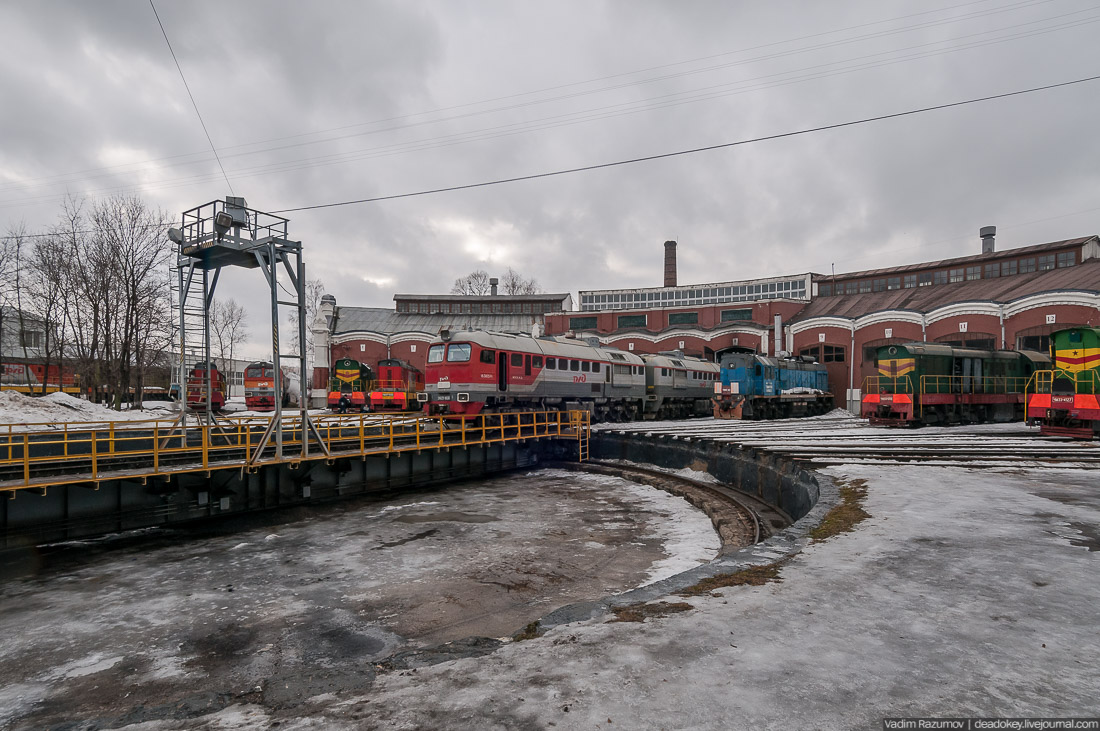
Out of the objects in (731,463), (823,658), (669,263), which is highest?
(669,263)

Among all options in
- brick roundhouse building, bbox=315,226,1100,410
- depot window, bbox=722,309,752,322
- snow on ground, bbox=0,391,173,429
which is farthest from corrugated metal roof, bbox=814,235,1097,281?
→ snow on ground, bbox=0,391,173,429

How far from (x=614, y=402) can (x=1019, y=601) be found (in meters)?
23.1

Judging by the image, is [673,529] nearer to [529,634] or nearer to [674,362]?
[529,634]

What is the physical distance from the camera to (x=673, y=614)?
468 centimetres

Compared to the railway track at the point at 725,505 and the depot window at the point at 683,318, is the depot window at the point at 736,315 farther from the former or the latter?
the railway track at the point at 725,505

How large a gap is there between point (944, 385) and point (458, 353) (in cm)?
2130

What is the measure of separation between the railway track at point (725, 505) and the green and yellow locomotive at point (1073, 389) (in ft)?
39.1

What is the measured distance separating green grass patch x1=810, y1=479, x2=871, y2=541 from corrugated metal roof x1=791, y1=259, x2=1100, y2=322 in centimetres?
3082

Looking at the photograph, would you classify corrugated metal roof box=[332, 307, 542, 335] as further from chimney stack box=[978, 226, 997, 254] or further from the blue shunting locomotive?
chimney stack box=[978, 226, 997, 254]

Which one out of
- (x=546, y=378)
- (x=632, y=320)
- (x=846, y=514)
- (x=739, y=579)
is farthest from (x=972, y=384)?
(x=632, y=320)

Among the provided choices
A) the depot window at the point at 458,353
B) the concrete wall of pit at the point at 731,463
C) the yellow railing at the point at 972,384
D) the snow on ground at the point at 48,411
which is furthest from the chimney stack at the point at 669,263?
the snow on ground at the point at 48,411

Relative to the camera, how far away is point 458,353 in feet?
63.8

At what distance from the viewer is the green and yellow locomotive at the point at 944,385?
2397cm

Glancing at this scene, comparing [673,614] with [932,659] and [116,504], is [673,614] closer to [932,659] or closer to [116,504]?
[932,659]
